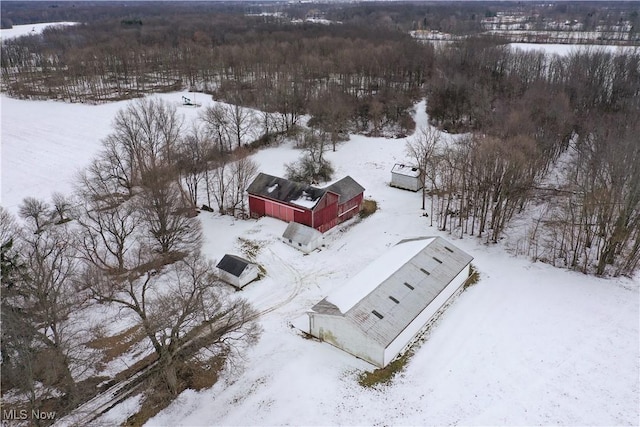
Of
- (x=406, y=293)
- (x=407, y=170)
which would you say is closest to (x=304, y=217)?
(x=406, y=293)

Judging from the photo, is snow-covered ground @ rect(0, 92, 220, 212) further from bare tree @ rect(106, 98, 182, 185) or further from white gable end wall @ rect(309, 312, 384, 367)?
white gable end wall @ rect(309, 312, 384, 367)

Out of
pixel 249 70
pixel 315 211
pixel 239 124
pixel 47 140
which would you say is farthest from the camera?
pixel 249 70

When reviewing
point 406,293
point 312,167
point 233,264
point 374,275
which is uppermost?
point 312,167

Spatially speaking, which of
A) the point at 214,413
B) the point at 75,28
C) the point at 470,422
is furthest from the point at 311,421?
the point at 75,28

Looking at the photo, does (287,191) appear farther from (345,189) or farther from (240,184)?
(240,184)

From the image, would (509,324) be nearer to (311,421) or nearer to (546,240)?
(546,240)
